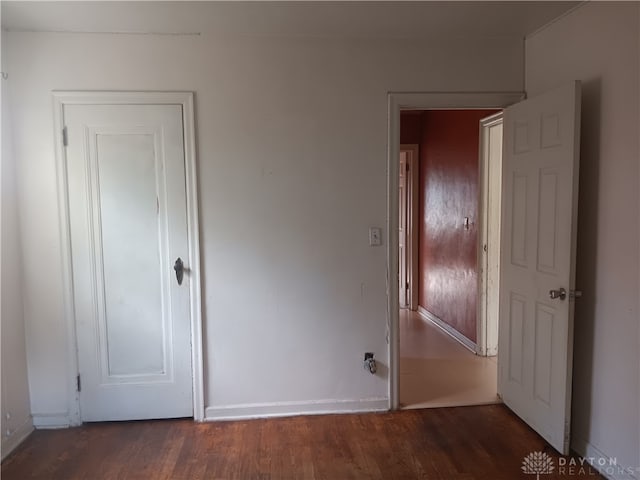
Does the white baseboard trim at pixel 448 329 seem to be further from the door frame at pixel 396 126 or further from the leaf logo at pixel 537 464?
the leaf logo at pixel 537 464

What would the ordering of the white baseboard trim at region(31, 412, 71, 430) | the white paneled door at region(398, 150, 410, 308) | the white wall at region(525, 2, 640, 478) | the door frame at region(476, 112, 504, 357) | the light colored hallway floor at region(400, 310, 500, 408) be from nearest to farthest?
the white wall at region(525, 2, 640, 478), the white baseboard trim at region(31, 412, 71, 430), the light colored hallway floor at region(400, 310, 500, 408), the door frame at region(476, 112, 504, 357), the white paneled door at region(398, 150, 410, 308)

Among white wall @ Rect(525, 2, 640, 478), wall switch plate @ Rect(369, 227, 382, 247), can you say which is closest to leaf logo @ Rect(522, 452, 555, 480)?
white wall @ Rect(525, 2, 640, 478)

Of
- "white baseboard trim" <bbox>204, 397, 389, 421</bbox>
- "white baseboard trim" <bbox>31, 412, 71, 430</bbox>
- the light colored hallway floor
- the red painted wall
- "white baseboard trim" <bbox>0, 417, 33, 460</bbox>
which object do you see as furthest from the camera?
the red painted wall

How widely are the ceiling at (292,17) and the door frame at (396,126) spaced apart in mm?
349

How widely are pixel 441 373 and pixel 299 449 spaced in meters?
1.49

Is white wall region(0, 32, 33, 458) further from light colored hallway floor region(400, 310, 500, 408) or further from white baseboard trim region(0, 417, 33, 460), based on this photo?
light colored hallway floor region(400, 310, 500, 408)

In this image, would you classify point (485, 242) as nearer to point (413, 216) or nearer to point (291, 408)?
point (413, 216)

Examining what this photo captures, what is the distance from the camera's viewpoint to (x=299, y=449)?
2.46 meters

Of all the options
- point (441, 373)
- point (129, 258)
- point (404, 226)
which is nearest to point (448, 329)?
point (441, 373)

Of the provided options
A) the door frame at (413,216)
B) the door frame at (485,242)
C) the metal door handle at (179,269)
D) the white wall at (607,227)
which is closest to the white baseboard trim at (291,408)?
the metal door handle at (179,269)

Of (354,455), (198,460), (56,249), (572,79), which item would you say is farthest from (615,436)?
(56,249)

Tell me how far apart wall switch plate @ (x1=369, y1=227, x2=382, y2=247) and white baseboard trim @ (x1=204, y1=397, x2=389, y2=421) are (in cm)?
100

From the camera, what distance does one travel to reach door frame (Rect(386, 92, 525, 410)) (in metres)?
2.74

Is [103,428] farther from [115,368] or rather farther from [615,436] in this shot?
[615,436]
